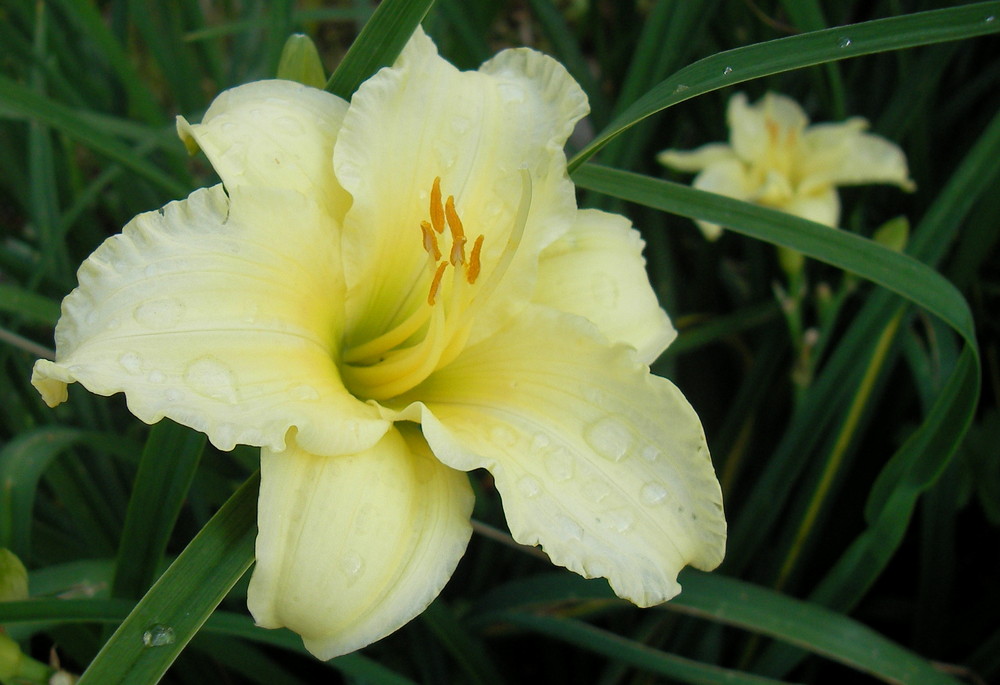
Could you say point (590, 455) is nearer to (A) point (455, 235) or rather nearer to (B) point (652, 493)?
(B) point (652, 493)

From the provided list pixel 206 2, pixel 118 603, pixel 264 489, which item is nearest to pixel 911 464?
pixel 264 489

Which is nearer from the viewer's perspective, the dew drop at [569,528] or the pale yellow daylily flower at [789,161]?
the dew drop at [569,528]

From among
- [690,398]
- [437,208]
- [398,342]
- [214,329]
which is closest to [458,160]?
[437,208]

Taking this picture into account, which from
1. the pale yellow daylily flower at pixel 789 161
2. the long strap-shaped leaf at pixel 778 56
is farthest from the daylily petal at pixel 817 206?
the long strap-shaped leaf at pixel 778 56

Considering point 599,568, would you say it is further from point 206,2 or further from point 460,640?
point 206,2

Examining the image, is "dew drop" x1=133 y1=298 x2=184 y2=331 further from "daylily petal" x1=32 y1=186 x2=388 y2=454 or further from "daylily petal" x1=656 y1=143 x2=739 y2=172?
"daylily petal" x1=656 y1=143 x2=739 y2=172

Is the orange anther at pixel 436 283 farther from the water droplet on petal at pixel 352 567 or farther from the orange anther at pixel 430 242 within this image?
the water droplet on petal at pixel 352 567

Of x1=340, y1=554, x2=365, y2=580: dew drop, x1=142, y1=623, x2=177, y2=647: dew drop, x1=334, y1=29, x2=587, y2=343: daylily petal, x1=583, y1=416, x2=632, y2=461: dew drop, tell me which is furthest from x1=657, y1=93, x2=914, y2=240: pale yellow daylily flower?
x1=142, y1=623, x2=177, y2=647: dew drop
